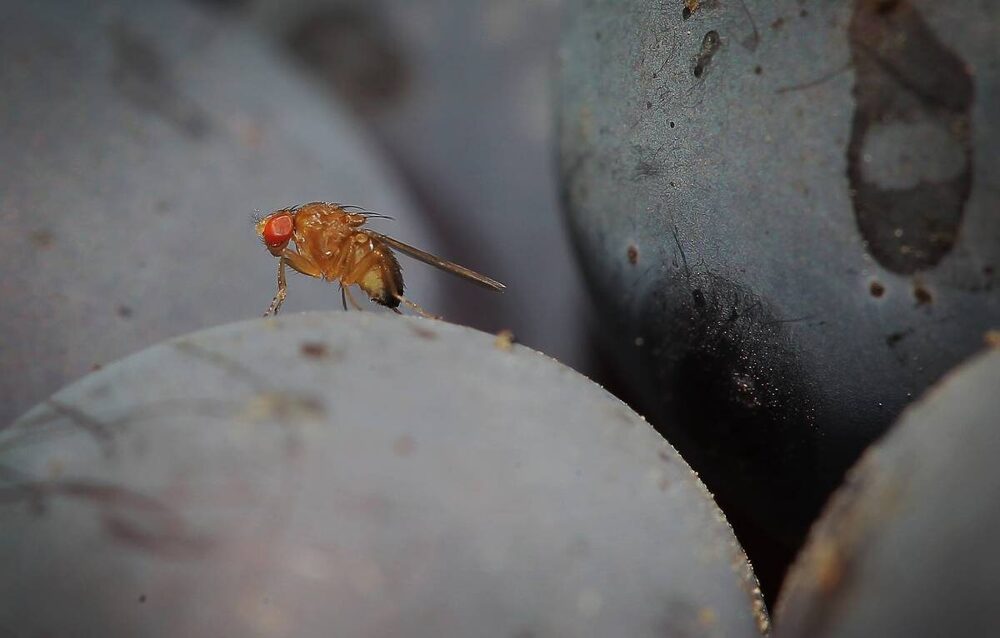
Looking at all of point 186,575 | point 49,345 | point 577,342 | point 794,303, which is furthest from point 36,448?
point 577,342

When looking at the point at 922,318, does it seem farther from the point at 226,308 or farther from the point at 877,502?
the point at 226,308

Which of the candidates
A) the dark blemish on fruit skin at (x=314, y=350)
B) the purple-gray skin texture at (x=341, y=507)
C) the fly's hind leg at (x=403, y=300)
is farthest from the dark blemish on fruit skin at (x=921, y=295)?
the fly's hind leg at (x=403, y=300)

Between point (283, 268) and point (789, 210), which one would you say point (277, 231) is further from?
point (789, 210)

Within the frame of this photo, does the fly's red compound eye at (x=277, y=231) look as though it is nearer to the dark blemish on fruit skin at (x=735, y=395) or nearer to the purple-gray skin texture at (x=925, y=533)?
the dark blemish on fruit skin at (x=735, y=395)

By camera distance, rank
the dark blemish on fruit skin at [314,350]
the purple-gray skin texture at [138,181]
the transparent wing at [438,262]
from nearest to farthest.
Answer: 1. the dark blemish on fruit skin at [314,350]
2. the purple-gray skin texture at [138,181]
3. the transparent wing at [438,262]

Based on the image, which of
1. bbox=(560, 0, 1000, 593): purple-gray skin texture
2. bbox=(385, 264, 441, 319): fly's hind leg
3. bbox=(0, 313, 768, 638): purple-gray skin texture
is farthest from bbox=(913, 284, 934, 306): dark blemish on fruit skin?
bbox=(385, 264, 441, 319): fly's hind leg

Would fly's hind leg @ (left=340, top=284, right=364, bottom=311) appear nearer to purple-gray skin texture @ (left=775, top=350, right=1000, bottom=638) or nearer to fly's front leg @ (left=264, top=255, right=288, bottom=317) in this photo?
fly's front leg @ (left=264, top=255, right=288, bottom=317)
